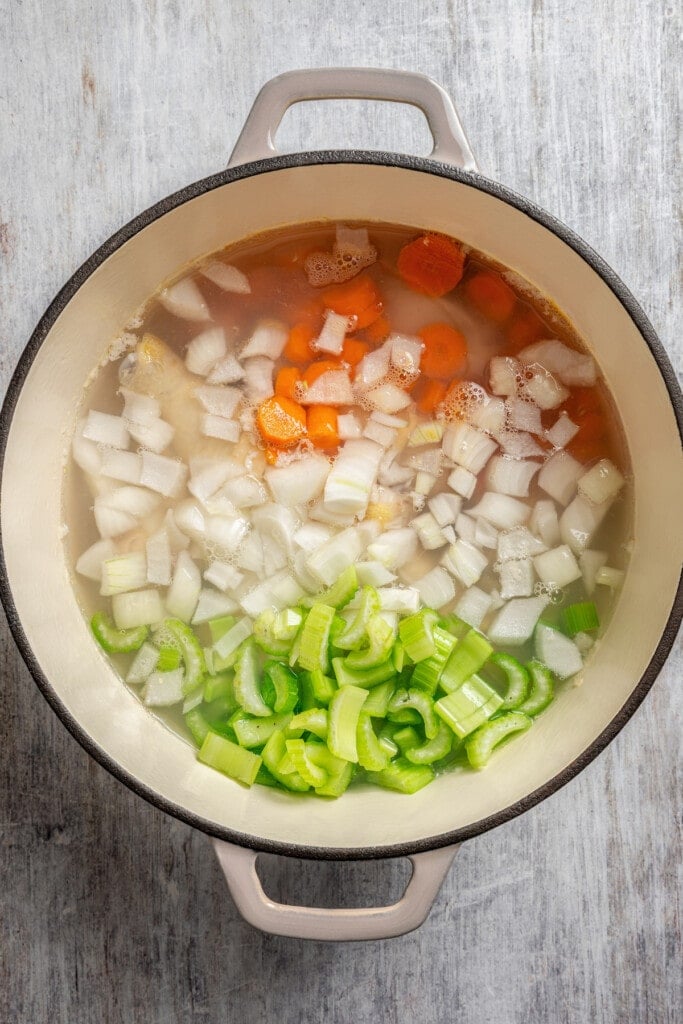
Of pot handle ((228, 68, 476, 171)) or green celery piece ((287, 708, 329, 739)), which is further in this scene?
green celery piece ((287, 708, 329, 739))

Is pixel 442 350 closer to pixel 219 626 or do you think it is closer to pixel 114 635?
pixel 219 626

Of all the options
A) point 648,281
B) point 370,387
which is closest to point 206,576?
point 370,387

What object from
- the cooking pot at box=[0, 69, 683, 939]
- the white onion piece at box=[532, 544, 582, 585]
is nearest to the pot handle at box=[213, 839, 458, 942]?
the cooking pot at box=[0, 69, 683, 939]

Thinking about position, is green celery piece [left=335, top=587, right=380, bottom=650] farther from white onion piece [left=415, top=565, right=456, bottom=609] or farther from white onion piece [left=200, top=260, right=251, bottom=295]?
white onion piece [left=200, top=260, right=251, bottom=295]

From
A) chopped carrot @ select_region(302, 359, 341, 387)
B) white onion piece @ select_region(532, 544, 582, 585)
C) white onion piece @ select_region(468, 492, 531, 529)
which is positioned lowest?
white onion piece @ select_region(532, 544, 582, 585)

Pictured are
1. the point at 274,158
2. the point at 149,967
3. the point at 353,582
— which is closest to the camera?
the point at 274,158

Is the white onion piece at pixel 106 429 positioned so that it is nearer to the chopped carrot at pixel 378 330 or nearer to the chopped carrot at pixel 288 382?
the chopped carrot at pixel 288 382

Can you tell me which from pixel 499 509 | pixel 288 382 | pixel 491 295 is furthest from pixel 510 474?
pixel 288 382

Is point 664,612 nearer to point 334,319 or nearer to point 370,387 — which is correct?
point 370,387
